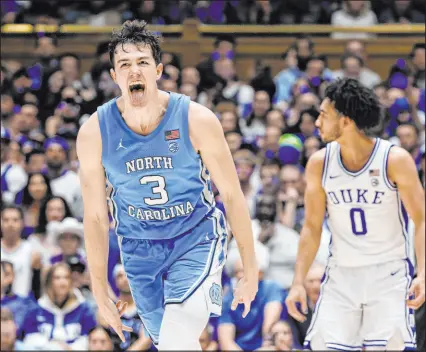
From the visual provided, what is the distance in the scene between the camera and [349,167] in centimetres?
588

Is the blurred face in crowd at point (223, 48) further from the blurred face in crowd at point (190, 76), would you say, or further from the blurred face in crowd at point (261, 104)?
the blurred face in crowd at point (261, 104)

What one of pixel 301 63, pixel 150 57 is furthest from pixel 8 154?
pixel 150 57

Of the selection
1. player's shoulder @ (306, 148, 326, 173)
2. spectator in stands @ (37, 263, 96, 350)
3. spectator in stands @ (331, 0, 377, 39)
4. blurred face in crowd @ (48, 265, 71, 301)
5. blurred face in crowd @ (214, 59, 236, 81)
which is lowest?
spectator in stands @ (37, 263, 96, 350)

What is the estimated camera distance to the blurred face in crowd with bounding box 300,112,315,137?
9.86m

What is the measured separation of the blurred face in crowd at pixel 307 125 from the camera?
9.86 m

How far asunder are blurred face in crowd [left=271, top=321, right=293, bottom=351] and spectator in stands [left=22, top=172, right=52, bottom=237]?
2.65m

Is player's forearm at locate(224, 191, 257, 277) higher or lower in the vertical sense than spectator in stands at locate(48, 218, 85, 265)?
higher

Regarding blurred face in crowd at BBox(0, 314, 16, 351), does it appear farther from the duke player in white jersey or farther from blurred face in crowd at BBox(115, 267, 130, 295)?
the duke player in white jersey

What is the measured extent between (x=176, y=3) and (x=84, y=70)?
160cm

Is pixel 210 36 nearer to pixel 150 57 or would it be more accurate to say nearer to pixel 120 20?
pixel 120 20

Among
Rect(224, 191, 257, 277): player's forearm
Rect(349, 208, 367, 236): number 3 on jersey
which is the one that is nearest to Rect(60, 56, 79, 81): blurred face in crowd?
Rect(349, 208, 367, 236): number 3 on jersey

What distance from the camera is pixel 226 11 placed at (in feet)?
42.0

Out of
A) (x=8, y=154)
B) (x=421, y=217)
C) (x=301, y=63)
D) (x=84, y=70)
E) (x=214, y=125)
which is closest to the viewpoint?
(x=214, y=125)

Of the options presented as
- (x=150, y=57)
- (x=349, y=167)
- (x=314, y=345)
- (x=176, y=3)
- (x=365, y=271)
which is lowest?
(x=314, y=345)
